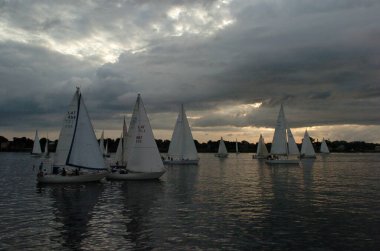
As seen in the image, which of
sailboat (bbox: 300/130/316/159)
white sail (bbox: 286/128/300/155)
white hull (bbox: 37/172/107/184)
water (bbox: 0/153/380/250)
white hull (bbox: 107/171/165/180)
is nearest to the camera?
water (bbox: 0/153/380/250)

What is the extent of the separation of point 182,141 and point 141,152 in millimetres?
40433

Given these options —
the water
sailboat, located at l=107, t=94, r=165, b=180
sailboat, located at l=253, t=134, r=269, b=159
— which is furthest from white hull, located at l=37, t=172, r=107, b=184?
sailboat, located at l=253, t=134, r=269, b=159

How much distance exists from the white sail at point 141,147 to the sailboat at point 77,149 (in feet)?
15.2

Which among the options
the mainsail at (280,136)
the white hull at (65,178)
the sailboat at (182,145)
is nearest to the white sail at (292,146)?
the mainsail at (280,136)

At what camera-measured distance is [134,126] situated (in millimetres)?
53500

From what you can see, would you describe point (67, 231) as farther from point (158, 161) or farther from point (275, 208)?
point (158, 161)

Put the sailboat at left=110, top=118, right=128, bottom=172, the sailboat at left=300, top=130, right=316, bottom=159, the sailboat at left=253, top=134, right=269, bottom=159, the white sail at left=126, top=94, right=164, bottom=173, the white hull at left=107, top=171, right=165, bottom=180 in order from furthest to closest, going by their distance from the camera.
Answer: the sailboat at left=300, top=130, right=316, bottom=159
the sailboat at left=253, top=134, right=269, bottom=159
the sailboat at left=110, top=118, right=128, bottom=172
the white hull at left=107, top=171, right=165, bottom=180
the white sail at left=126, top=94, right=164, bottom=173

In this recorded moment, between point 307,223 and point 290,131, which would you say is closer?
point 307,223

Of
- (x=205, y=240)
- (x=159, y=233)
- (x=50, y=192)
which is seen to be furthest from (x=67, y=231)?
(x=50, y=192)

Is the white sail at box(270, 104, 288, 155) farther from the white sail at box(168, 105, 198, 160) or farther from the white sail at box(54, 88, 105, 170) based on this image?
the white sail at box(54, 88, 105, 170)

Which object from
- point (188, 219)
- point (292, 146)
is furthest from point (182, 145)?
point (188, 219)

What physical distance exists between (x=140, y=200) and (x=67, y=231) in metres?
13.1

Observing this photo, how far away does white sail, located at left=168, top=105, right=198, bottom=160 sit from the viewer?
90312 mm

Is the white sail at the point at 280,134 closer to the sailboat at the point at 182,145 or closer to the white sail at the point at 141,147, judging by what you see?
the sailboat at the point at 182,145
